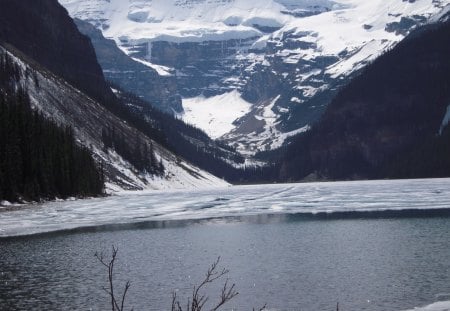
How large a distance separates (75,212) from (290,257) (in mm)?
53633

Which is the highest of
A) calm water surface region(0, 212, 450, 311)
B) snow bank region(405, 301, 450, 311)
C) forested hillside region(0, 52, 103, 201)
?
forested hillside region(0, 52, 103, 201)

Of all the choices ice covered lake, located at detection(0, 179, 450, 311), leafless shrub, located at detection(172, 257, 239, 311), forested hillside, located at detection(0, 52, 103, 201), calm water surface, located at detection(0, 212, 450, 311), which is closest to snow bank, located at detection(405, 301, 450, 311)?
ice covered lake, located at detection(0, 179, 450, 311)

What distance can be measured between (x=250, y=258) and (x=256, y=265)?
342 centimetres

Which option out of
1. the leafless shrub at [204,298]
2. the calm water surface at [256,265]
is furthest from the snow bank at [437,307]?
the leafless shrub at [204,298]

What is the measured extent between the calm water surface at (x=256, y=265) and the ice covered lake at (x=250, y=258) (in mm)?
70

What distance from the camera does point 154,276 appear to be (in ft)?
131

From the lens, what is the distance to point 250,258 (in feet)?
153

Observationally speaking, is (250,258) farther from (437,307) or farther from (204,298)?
(437,307)

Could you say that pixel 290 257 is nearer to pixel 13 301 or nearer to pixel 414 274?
pixel 414 274

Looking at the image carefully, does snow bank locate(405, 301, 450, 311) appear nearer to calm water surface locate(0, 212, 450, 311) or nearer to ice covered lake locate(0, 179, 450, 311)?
ice covered lake locate(0, 179, 450, 311)

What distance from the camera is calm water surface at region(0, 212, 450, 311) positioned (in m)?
33.0

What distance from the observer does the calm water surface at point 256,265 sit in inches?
1300

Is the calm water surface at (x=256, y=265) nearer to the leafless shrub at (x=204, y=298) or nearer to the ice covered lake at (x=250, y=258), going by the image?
the ice covered lake at (x=250, y=258)

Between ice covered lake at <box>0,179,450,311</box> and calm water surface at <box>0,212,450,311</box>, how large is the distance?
70 mm
